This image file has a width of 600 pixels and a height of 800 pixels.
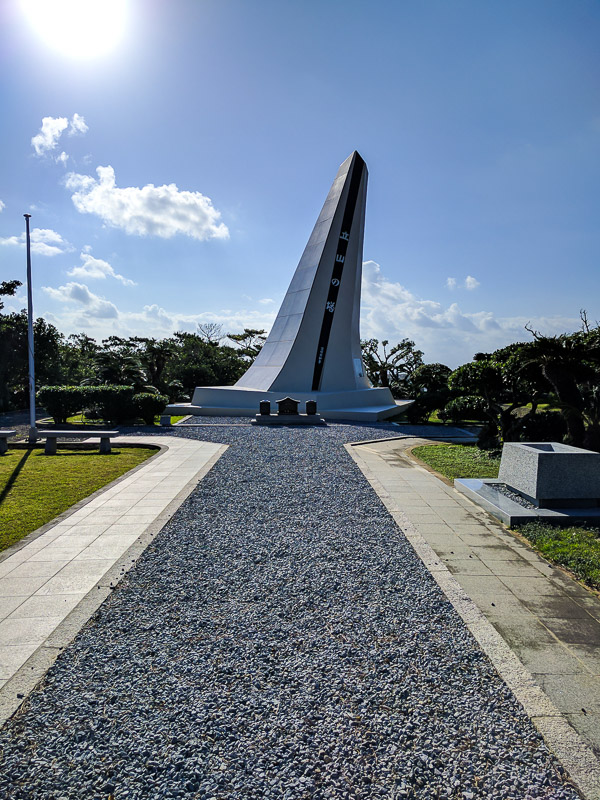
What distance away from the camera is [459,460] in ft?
33.6

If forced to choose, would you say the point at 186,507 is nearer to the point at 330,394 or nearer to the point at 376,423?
the point at 376,423

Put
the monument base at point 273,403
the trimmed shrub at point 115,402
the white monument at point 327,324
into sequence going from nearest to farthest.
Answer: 1. the trimmed shrub at point 115,402
2. the monument base at point 273,403
3. the white monument at point 327,324

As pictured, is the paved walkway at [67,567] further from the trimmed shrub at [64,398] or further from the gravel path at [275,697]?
the trimmed shrub at [64,398]

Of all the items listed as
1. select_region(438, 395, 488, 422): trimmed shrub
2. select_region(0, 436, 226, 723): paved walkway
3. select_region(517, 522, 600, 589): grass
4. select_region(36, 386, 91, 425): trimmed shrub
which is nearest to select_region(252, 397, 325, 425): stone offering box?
select_region(438, 395, 488, 422): trimmed shrub

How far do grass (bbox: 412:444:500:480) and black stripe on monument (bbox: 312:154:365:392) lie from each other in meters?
10.6

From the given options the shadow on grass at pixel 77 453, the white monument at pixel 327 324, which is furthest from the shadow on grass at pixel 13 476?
the white monument at pixel 327 324

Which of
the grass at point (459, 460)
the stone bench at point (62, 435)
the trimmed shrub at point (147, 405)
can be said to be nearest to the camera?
the grass at point (459, 460)

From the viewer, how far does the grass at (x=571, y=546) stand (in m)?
4.33

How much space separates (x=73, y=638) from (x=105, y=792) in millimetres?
1378

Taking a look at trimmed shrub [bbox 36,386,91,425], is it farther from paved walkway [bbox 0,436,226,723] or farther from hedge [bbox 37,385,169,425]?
paved walkway [bbox 0,436,226,723]

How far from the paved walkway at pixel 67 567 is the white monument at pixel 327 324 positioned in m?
14.3

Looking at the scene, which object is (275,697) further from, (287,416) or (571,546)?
(287,416)

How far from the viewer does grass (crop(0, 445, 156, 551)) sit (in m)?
5.95

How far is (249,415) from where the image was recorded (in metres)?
19.5
